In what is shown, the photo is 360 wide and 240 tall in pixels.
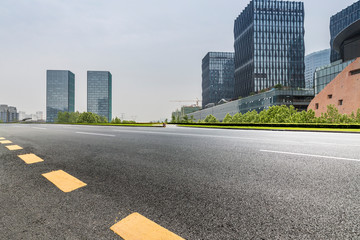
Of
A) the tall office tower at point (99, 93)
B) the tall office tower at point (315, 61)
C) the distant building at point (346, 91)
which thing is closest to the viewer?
the distant building at point (346, 91)

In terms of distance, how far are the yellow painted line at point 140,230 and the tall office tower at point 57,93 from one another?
203 meters

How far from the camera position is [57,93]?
172375 mm

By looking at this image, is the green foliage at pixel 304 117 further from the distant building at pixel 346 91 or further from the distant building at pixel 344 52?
the distant building at pixel 344 52

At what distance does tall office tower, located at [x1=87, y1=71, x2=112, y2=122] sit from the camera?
190175 mm

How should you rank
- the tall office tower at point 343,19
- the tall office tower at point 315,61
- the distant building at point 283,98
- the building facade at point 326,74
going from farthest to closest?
the tall office tower at point 315,61
the tall office tower at point 343,19
the distant building at point 283,98
the building facade at point 326,74

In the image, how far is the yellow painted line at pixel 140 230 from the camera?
133 centimetres

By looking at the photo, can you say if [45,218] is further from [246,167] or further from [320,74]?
[320,74]

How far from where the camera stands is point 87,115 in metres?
72.6

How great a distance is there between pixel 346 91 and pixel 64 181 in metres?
41.5

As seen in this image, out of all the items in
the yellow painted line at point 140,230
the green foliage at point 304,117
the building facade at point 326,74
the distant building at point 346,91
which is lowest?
the yellow painted line at point 140,230

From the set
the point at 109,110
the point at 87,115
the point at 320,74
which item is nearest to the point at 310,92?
the point at 320,74

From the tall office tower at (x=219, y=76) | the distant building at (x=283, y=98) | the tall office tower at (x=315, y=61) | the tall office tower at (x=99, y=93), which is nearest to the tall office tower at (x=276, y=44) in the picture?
the distant building at (x=283, y=98)

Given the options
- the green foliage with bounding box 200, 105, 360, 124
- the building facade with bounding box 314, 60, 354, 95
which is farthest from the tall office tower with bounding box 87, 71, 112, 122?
the building facade with bounding box 314, 60, 354, 95

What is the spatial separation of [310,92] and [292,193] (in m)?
69.2
